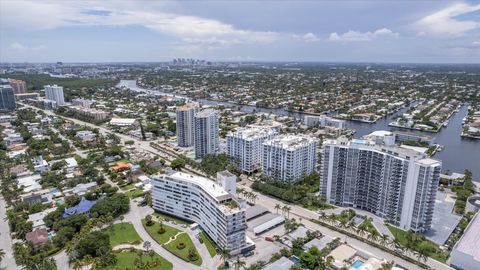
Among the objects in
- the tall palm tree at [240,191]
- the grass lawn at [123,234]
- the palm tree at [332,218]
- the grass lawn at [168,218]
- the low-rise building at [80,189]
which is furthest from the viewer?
the low-rise building at [80,189]

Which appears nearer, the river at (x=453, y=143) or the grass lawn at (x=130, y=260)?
the grass lawn at (x=130, y=260)

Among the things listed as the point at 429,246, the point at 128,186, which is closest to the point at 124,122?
the point at 128,186

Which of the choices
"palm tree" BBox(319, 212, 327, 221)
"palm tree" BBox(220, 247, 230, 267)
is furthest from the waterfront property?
"palm tree" BBox(220, 247, 230, 267)

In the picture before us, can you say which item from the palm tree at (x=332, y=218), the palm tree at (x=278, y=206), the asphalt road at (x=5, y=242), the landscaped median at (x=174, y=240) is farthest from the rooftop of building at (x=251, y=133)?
the asphalt road at (x=5, y=242)

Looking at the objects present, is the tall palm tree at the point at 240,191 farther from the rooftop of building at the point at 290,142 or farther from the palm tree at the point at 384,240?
the palm tree at the point at 384,240

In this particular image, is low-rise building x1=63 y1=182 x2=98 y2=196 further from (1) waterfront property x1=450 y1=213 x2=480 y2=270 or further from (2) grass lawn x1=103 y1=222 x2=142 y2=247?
(1) waterfront property x1=450 y1=213 x2=480 y2=270

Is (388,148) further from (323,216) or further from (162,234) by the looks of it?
(162,234)

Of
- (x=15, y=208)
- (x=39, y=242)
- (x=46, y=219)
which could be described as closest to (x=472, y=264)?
(x=39, y=242)
